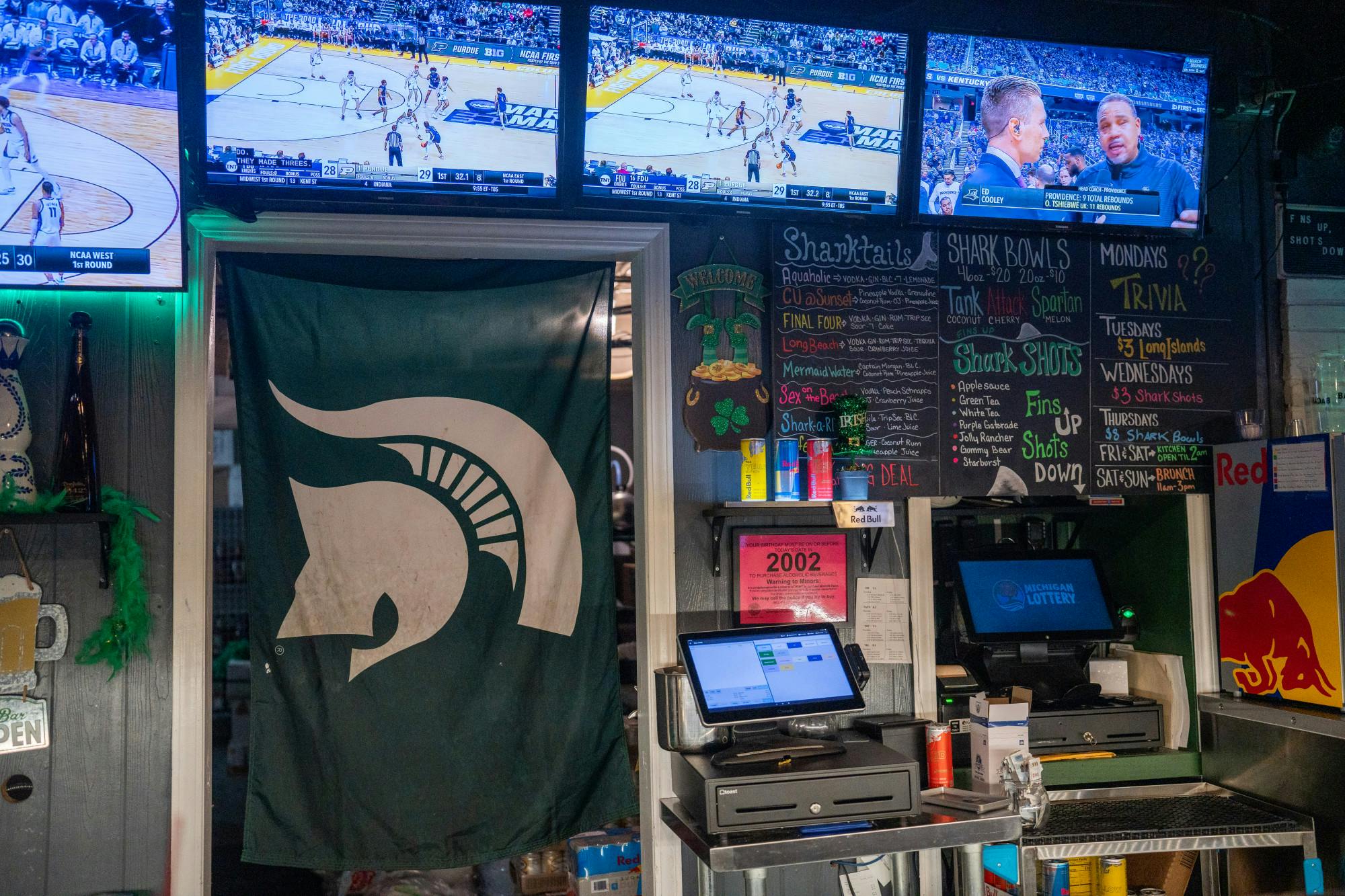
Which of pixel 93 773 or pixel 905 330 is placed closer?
pixel 93 773

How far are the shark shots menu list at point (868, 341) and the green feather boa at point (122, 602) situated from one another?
1.87 meters

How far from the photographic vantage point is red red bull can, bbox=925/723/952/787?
10.1 ft

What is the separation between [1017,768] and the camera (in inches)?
121

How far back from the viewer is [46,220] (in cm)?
269

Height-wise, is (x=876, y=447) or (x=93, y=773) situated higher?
(x=876, y=447)

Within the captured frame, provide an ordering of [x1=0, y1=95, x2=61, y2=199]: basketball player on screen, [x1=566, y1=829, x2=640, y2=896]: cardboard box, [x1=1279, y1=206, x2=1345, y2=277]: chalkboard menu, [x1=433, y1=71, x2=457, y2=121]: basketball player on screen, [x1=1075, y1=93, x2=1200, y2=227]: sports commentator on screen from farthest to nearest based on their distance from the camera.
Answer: [x1=1279, y1=206, x2=1345, y2=277]: chalkboard menu, [x1=566, y1=829, x2=640, y2=896]: cardboard box, [x1=1075, y1=93, x2=1200, y2=227]: sports commentator on screen, [x1=433, y1=71, x2=457, y2=121]: basketball player on screen, [x1=0, y1=95, x2=61, y2=199]: basketball player on screen

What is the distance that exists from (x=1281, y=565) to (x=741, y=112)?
7.09 ft

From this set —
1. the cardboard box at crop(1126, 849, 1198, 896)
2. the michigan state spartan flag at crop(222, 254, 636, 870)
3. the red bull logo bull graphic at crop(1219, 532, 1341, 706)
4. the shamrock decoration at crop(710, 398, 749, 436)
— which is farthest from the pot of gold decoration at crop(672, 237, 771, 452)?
the cardboard box at crop(1126, 849, 1198, 896)

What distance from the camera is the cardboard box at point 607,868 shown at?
344cm

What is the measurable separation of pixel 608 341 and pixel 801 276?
679 mm

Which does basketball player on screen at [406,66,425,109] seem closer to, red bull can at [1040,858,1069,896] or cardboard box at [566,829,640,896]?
cardboard box at [566,829,640,896]

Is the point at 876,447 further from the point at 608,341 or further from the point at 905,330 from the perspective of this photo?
the point at 608,341

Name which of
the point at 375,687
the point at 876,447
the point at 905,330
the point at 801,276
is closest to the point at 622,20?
the point at 801,276

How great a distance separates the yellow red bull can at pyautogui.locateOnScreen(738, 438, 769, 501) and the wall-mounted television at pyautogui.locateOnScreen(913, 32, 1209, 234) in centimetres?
91
